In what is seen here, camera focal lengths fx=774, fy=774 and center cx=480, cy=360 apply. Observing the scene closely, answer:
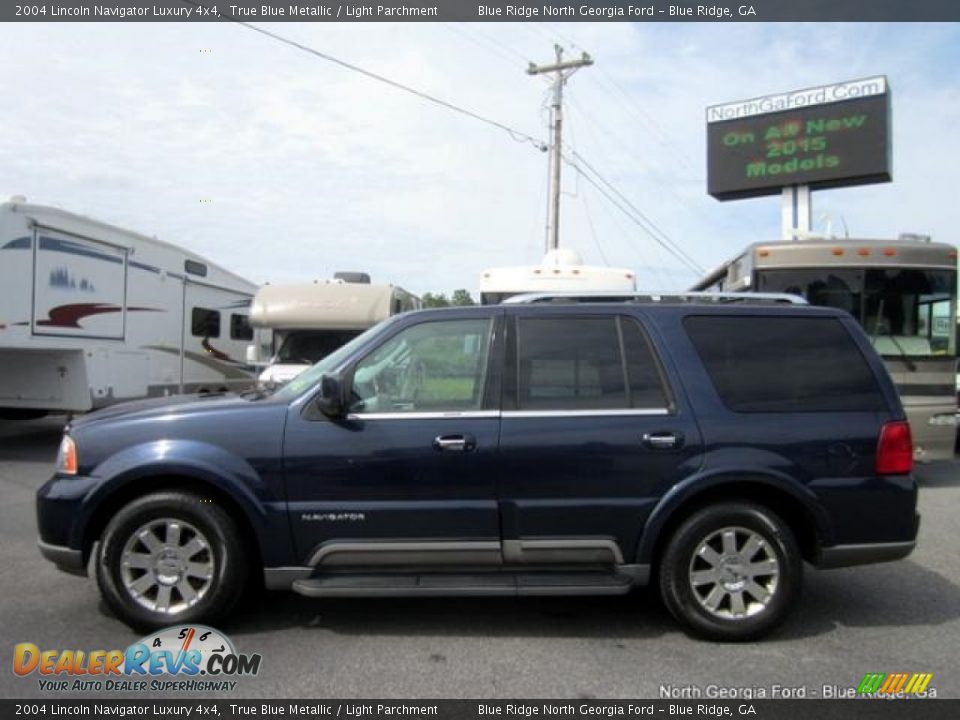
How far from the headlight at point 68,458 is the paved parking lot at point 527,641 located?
905 millimetres

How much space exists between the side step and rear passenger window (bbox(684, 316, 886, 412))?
4.17ft

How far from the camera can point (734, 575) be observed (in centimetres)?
429

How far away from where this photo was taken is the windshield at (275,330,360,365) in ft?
37.6

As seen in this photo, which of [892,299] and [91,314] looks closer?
[892,299]

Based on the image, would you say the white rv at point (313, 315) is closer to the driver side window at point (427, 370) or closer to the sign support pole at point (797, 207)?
the driver side window at point (427, 370)

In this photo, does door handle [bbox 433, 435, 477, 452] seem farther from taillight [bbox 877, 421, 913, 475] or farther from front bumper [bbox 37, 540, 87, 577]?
taillight [bbox 877, 421, 913, 475]

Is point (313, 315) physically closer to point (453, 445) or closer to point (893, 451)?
point (453, 445)

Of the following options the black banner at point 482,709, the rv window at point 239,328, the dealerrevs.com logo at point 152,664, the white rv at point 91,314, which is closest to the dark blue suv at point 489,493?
the dealerrevs.com logo at point 152,664

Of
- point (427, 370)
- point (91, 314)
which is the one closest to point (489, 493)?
point (427, 370)

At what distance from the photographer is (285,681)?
3.75 meters

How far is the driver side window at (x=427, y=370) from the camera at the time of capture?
4.39 meters

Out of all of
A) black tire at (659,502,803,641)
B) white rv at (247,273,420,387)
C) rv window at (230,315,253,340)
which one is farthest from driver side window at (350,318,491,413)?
rv window at (230,315,253,340)

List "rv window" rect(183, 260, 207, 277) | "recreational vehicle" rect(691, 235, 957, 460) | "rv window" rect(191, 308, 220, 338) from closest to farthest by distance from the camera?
"recreational vehicle" rect(691, 235, 957, 460) → "rv window" rect(183, 260, 207, 277) → "rv window" rect(191, 308, 220, 338)

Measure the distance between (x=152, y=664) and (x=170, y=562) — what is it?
1.76 ft
